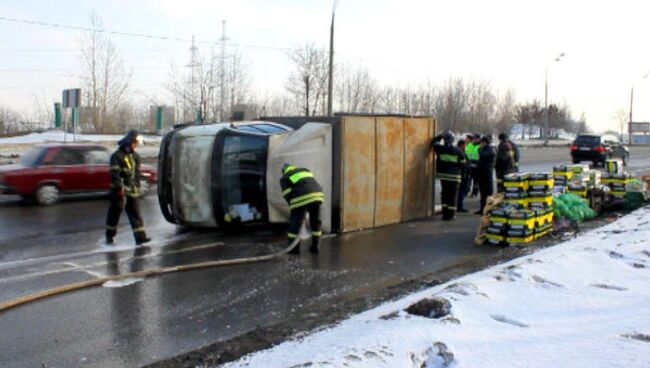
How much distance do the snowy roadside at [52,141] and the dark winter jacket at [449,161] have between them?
59.9 feet

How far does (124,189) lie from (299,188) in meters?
2.79

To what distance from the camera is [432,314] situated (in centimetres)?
473

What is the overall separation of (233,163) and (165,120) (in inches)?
1501

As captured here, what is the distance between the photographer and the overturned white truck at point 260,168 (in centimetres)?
954

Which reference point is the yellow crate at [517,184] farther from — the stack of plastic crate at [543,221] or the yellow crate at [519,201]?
the stack of plastic crate at [543,221]

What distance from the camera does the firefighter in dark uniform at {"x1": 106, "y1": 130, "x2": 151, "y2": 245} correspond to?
8.90 m

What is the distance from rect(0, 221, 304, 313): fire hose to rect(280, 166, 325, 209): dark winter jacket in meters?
0.55

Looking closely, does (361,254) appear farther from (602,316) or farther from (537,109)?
(537,109)

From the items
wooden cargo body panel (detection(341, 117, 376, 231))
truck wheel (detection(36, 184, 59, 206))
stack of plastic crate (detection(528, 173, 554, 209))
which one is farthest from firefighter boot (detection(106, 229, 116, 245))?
stack of plastic crate (detection(528, 173, 554, 209))

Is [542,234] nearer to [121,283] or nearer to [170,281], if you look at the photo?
[170,281]

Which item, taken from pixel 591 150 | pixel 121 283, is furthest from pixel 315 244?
pixel 591 150

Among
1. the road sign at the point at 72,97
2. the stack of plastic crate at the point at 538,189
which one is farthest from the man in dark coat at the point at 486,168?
the road sign at the point at 72,97

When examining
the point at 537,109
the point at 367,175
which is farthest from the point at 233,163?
the point at 537,109

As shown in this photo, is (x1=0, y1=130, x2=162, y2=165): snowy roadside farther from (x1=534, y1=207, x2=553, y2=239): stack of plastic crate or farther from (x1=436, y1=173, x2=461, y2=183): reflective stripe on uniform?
(x1=534, y1=207, x2=553, y2=239): stack of plastic crate
